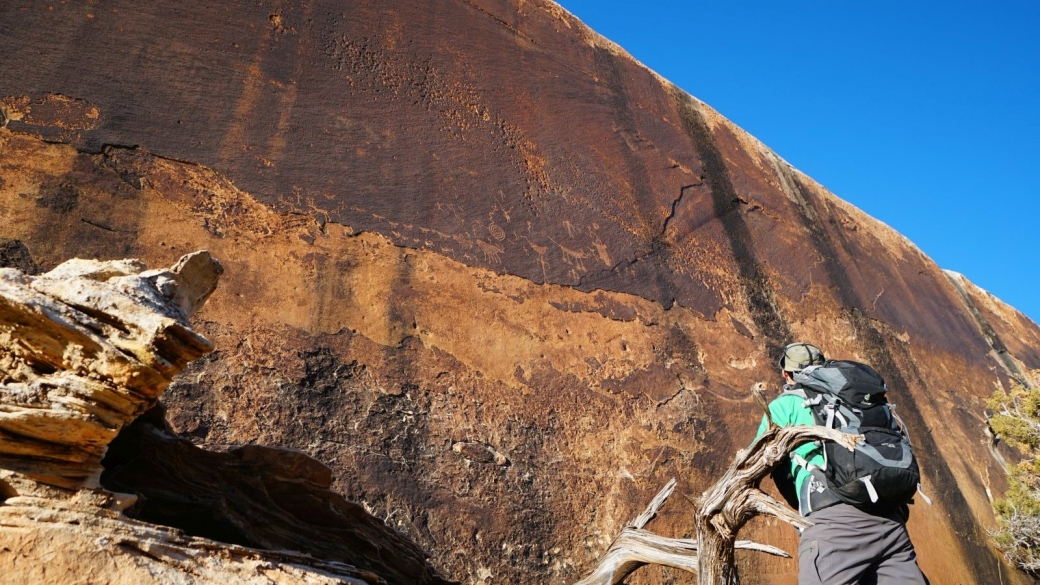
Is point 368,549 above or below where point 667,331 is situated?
below

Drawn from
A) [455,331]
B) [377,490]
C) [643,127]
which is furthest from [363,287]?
[643,127]

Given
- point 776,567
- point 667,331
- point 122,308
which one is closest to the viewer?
point 122,308

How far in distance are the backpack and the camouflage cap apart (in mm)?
218

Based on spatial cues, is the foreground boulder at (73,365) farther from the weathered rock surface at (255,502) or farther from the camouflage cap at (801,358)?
the camouflage cap at (801,358)

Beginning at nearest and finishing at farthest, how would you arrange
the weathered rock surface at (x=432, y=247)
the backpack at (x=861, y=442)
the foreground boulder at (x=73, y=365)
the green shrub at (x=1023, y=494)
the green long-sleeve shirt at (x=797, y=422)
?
1. the foreground boulder at (x=73, y=365)
2. the backpack at (x=861, y=442)
3. the green long-sleeve shirt at (x=797, y=422)
4. the weathered rock surface at (x=432, y=247)
5. the green shrub at (x=1023, y=494)

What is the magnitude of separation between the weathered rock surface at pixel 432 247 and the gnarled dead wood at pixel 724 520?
0.64 meters

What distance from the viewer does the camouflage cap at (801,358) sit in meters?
3.26

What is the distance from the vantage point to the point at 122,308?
205cm

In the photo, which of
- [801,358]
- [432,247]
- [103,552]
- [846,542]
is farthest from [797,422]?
[432,247]

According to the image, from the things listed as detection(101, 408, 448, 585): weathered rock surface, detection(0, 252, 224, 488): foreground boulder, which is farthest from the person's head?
detection(0, 252, 224, 488): foreground boulder

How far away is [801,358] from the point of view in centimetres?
329

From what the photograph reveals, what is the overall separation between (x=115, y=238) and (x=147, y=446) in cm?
171

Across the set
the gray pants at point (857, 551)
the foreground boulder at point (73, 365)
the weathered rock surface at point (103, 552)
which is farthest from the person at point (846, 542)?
the foreground boulder at point (73, 365)

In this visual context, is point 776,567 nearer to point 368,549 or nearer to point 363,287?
point 363,287
